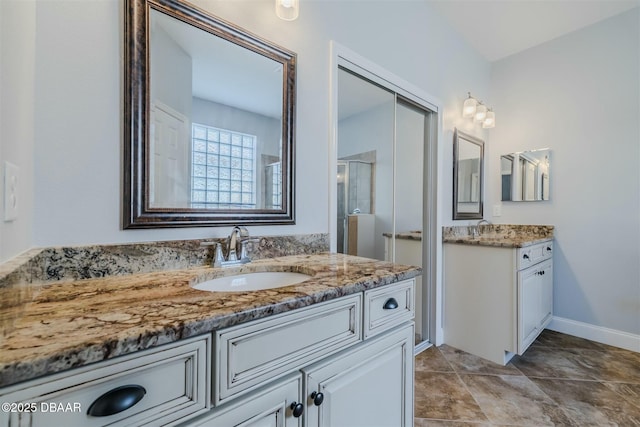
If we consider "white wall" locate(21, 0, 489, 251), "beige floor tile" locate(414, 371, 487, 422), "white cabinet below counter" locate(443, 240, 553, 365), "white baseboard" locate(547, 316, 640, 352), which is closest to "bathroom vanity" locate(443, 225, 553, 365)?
"white cabinet below counter" locate(443, 240, 553, 365)

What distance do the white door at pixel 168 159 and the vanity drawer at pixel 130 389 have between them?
60 cm

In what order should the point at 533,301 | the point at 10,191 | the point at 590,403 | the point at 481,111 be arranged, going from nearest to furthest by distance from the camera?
the point at 10,191 → the point at 590,403 → the point at 533,301 → the point at 481,111

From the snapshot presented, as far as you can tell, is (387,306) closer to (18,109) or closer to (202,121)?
(202,121)

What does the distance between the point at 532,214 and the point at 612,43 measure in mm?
1526

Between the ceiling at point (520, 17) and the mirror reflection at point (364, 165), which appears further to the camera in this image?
the ceiling at point (520, 17)

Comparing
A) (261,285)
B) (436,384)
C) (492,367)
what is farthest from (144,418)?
(492,367)

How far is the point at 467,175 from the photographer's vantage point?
2.62 meters

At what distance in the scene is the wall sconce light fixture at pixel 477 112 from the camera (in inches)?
98.4

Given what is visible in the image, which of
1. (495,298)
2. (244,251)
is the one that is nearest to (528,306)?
(495,298)

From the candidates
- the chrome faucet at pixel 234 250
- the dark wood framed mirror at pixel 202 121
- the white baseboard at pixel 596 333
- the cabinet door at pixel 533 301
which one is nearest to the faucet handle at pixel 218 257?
the chrome faucet at pixel 234 250

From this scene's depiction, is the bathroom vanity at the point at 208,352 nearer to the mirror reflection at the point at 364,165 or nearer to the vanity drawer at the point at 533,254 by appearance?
the mirror reflection at the point at 364,165

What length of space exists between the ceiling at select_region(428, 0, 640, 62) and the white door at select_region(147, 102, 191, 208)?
2227 millimetres

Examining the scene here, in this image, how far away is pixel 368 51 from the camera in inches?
68.6

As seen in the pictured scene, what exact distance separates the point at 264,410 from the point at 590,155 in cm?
318
